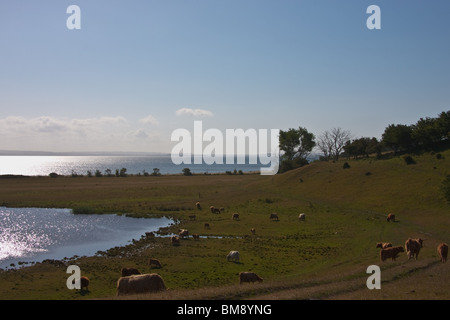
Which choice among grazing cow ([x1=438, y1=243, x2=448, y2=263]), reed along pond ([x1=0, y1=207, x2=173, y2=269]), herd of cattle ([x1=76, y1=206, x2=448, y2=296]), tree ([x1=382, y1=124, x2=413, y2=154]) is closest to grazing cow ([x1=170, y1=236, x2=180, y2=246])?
herd of cattle ([x1=76, y1=206, x2=448, y2=296])

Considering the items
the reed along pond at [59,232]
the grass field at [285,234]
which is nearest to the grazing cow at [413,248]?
the grass field at [285,234]

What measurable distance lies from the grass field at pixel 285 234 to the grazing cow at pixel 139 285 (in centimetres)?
119

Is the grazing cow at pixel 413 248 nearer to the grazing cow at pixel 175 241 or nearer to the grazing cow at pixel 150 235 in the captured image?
the grazing cow at pixel 175 241

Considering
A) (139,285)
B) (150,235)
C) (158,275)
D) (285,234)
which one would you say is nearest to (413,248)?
(285,234)

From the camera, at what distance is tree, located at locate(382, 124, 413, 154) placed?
82.6m

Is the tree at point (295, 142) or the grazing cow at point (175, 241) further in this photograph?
the tree at point (295, 142)

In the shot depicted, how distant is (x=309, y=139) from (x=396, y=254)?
355ft

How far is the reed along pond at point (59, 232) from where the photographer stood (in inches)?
1422

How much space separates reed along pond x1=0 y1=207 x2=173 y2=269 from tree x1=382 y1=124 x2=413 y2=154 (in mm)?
58608

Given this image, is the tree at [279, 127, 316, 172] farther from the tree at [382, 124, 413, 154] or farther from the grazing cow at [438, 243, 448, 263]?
the grazing cow at [438, 243, 448, 263]

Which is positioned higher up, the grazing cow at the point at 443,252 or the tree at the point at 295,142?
the tree at the point at 295,142

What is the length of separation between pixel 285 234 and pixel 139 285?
87.4ft

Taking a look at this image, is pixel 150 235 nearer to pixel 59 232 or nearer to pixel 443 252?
pixel 59 232

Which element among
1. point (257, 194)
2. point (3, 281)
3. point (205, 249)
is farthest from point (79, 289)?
point (257, 194)
